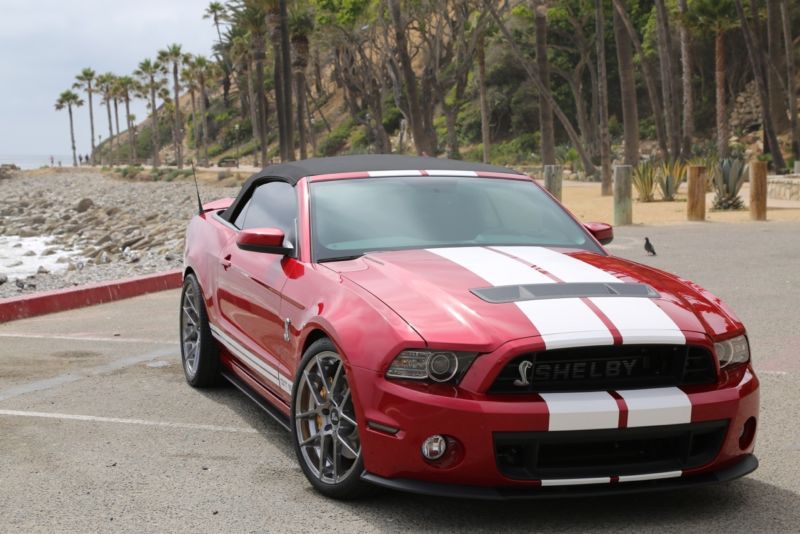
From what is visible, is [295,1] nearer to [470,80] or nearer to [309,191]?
[470,80]

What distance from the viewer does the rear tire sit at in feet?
23.9

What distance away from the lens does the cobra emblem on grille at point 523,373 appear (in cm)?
434

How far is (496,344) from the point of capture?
4.32 m

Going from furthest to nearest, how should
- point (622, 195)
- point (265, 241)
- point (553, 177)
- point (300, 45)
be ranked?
point (300, 45) < point (553, 177) < point (622, 195) < point (265, 241)

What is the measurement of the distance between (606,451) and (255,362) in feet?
7.61

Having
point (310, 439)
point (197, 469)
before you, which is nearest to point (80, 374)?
point (197, 469)

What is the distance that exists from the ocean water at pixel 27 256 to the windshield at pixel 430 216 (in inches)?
972

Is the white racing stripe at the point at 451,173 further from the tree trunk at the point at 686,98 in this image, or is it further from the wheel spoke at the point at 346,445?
the tree trunk at the point at 686,98

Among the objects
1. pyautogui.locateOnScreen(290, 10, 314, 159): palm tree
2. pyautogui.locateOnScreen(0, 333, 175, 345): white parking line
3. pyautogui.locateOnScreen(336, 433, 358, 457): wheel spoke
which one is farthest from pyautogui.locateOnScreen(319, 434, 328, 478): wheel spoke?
pyautogui.locateOnScreen(290, 10, 314, 159): palm tree

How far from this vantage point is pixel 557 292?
471 centimetres

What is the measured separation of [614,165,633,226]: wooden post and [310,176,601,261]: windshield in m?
14.3

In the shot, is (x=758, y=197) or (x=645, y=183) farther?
(x=645, y=183)

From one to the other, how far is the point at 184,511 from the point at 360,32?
5272 cm

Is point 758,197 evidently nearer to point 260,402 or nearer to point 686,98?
point 260,402
